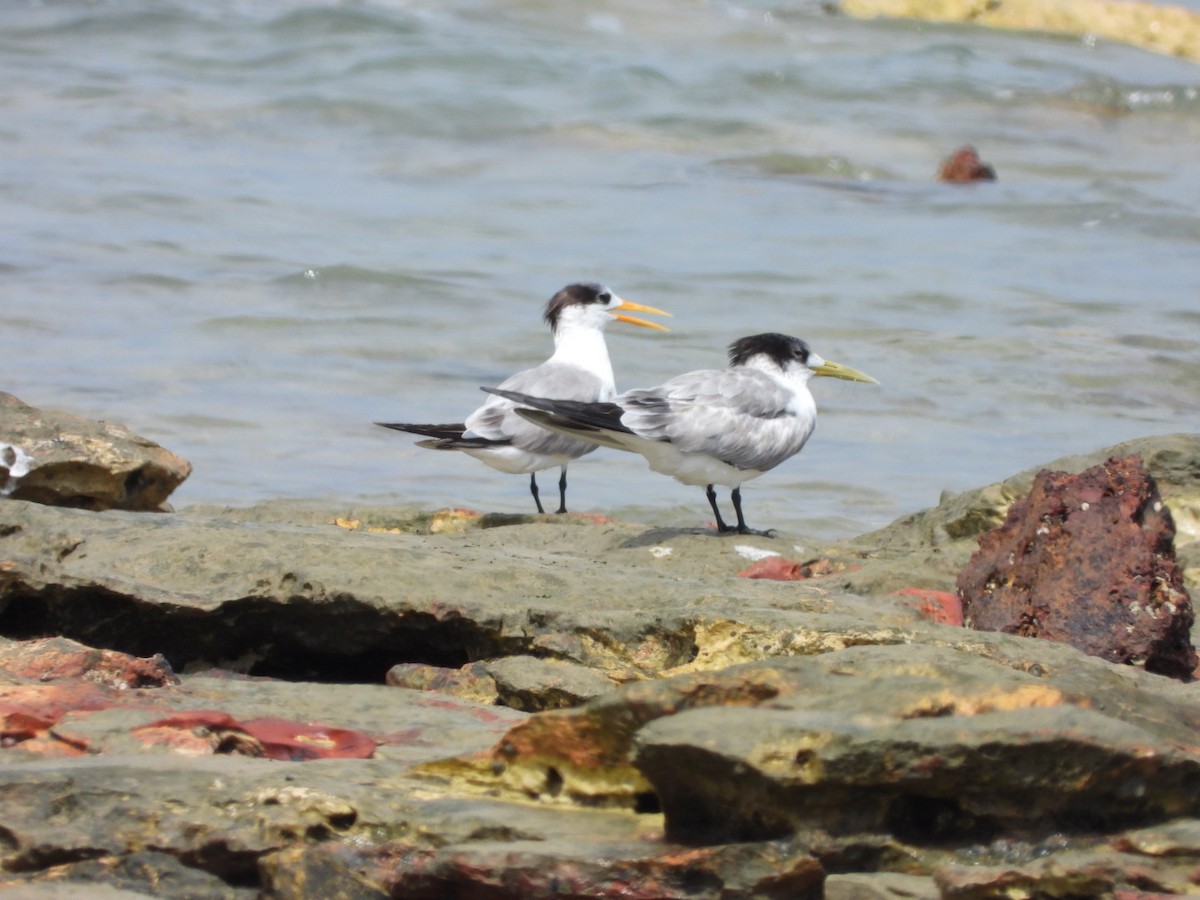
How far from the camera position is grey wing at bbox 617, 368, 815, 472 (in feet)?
20.0

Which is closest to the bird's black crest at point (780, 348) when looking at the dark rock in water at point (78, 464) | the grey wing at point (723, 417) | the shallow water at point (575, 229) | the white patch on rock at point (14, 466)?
the grey wing at point (723, 417)

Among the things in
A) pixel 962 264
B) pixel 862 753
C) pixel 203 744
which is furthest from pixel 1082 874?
pixel 962 264

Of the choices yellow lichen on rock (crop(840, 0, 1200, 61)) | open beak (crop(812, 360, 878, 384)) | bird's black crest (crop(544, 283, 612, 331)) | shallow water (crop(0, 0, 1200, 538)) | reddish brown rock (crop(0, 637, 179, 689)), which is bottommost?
shallow water (crop(0, 0, 1200, 538))

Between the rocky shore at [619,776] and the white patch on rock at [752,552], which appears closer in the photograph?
the rocky shore at [619,776]

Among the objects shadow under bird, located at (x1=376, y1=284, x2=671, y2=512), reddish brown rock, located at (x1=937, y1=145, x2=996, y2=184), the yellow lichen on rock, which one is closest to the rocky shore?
shadow under bird, located at (x1=376, y1=284, x2=671, y2=512)

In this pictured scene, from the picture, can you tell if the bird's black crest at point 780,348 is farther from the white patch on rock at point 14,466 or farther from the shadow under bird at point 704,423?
the white patch on rock at point 14,466

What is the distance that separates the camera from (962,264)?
13.9 meters

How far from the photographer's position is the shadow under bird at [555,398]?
23.7 ft

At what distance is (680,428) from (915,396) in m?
4.21

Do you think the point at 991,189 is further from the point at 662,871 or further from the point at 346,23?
the point at 662,871

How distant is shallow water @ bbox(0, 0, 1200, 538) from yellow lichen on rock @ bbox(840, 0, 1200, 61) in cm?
59

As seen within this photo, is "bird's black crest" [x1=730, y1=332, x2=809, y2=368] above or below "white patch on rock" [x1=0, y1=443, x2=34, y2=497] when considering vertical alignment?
above

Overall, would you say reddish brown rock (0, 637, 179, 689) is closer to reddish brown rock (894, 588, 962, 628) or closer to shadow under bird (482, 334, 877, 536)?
reddish brown rock (894, 588, 962, 628)

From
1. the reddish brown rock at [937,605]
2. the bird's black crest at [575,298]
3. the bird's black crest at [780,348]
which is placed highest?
the bird's black crest at [780,348]
